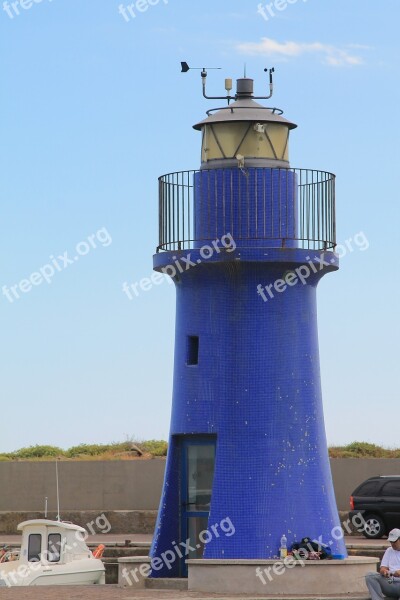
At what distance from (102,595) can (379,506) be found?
598 inches

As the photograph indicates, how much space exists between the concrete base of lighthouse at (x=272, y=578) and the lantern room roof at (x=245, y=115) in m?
7.07

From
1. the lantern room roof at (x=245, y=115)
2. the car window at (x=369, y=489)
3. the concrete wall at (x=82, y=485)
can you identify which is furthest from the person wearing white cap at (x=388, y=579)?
the concrete wall at (x=82, y=485)

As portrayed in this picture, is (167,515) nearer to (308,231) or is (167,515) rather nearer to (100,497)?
(308,231)

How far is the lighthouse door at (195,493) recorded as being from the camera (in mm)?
26234

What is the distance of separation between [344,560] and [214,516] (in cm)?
215

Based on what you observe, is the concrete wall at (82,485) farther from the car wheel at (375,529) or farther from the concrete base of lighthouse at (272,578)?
the concrete base of lighthouse at (272,578)

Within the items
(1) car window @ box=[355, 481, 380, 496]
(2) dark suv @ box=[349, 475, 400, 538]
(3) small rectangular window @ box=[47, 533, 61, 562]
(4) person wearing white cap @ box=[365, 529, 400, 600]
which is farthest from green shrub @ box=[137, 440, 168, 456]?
(4) person wearing white cap @ box=[365, 529, 400, 600]

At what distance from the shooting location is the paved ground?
23.4 meters

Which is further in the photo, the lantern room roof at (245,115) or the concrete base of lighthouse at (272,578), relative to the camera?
the lantern room roof at (245,115)

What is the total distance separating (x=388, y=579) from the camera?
22.5 meters

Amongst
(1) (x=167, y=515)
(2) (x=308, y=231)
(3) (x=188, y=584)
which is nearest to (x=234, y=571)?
(3) (x=188, y=584)

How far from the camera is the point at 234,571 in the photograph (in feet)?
79.9

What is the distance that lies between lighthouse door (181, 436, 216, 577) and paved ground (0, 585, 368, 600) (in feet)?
4.96

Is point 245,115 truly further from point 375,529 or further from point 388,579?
point 375,529
